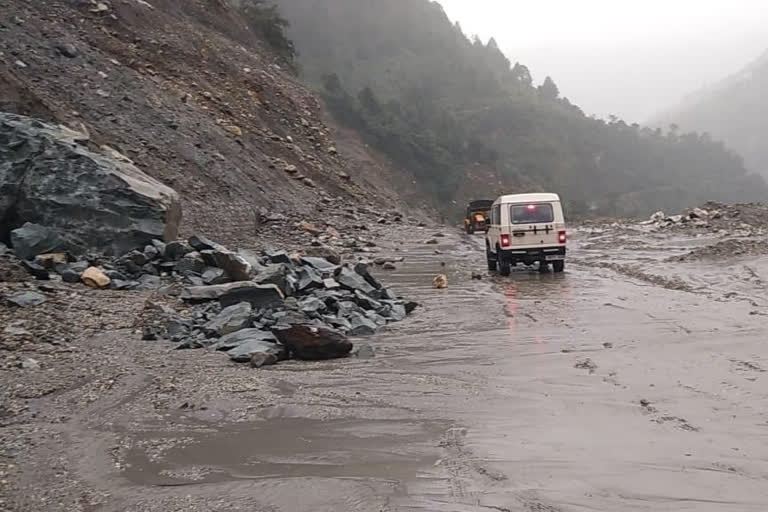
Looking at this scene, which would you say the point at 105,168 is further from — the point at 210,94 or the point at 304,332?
the point at 210,94

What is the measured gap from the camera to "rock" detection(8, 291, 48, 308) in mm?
8727

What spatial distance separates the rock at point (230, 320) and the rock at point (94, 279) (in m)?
2.54

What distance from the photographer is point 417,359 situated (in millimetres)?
8125

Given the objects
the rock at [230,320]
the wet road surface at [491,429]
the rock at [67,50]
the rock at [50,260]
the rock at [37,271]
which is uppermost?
the rock at [67,50]

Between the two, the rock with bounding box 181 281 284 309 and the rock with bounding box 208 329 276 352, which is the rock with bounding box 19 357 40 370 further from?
the rock with bounding box 181 281 284 309

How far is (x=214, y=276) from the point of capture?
11.6m

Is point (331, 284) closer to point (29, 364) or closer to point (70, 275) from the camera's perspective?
point (70, 275)

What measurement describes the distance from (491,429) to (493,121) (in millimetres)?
109974

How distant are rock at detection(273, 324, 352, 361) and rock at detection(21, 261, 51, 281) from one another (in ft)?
14.9

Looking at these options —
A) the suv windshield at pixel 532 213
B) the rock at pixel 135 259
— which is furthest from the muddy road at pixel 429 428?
the suv windshield at pixel 532 213

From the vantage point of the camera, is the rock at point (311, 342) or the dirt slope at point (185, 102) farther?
the dirt slope at point (185, 102)

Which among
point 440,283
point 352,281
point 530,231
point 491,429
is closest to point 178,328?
point 352,281

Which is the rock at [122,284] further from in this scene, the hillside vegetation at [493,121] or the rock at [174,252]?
the hillside vegetation at [493,121]

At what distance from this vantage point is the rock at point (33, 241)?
11.6 meters
